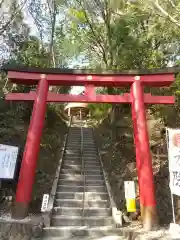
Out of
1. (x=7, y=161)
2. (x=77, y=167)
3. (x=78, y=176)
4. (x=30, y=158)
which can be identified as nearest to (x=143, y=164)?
(x=78, y=176)

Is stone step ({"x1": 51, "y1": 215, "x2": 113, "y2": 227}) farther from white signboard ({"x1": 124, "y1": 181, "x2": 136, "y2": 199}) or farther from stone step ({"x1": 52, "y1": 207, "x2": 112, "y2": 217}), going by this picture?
white signboard ({"x1": 124, "y1": 181, "x2": 136, "y2": 199})

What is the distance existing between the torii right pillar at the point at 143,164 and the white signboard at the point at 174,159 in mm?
741

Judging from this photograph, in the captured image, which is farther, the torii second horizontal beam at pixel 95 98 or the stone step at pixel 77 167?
the stone step at pixel 77 167

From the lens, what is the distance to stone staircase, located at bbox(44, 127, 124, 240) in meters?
7.69

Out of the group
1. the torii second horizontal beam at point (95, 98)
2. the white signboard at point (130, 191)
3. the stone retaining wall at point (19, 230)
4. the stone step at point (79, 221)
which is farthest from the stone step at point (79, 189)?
the torii second horizontal beam at point (95, 98)

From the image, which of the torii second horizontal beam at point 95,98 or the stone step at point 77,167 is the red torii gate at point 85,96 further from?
the stone step at point 77,167

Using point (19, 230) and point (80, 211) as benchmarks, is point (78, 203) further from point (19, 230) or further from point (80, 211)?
point (19, 230)

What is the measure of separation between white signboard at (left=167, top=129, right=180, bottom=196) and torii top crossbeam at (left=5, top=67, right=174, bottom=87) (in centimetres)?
245

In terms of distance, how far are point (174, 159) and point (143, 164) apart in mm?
963

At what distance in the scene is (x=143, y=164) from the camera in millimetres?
8336

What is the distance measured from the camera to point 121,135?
44.7ft

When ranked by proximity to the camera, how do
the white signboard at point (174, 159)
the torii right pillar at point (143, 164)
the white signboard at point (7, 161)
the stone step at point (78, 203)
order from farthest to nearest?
the stone step at point (78, 203)
the white signboard at point (7, 161)
the torii right pillar at point (143, 164)
the white signboard at point (174, 159)

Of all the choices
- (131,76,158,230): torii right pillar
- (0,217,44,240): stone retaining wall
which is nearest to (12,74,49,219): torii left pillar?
(0,217,44,240): stone retaining wall

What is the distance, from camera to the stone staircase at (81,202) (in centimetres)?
769
